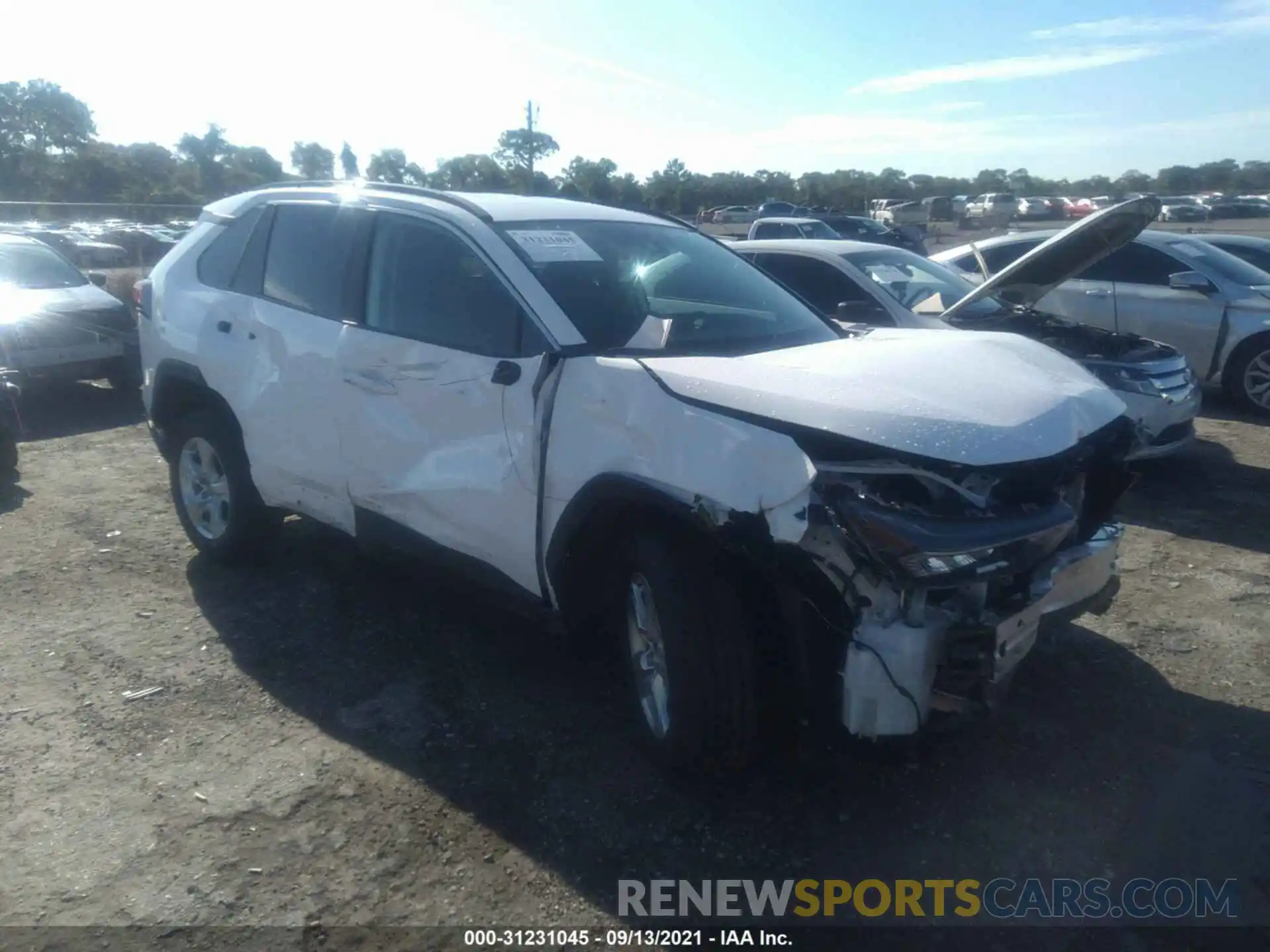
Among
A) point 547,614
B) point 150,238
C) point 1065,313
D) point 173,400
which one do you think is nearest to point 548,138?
point 150,238

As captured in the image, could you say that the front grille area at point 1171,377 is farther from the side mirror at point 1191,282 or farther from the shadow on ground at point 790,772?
the shadow on ground at point 790,772

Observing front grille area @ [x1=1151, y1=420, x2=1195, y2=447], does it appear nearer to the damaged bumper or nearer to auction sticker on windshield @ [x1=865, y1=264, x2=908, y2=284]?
auction sticker on windshield @ [x1=865, y1=264, x2=908, y2=284]

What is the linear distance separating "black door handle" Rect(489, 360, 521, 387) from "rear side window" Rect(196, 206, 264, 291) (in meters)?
2.20

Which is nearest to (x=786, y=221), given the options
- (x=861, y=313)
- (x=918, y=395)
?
(x=861, y=313)

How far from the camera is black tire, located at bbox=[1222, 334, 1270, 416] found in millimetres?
9094

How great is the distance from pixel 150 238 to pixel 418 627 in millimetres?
25792

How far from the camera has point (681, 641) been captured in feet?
10.1

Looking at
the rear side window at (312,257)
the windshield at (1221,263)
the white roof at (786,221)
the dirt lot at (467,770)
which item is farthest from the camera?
the white roof at (786,221)

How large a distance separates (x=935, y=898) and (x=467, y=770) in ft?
5.24

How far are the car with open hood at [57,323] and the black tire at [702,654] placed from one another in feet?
25.2

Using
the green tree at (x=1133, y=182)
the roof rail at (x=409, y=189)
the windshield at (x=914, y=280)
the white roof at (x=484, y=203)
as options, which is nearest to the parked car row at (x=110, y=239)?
the roof rail at (x=409, y=189)

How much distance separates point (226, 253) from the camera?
5.22 metres

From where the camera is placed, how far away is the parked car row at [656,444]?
2.90 metres

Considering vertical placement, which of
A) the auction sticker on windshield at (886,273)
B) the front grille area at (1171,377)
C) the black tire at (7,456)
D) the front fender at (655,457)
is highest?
the auction sticker on windshield at (886,273)
